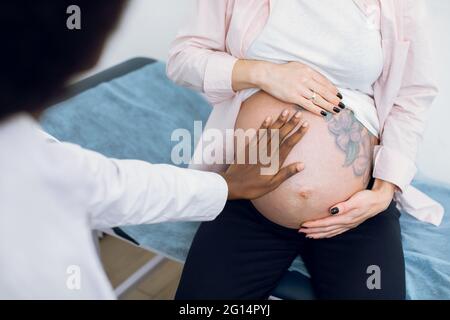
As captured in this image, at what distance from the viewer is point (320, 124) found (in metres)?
1.05

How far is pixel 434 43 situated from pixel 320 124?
66 cm

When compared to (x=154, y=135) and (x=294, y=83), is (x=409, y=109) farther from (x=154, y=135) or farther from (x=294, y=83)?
(x=154, y=135)

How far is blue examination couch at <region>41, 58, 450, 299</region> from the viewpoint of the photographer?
1.12 meters

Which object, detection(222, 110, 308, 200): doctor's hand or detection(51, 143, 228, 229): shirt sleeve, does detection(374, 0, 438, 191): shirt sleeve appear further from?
detection(51, 143, 228, 229): shirt sleeve

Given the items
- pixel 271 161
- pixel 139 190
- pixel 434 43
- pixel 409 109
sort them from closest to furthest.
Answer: pixel 139 190 → pixel 271 161 → pixel 409 109 → pixel 434 43

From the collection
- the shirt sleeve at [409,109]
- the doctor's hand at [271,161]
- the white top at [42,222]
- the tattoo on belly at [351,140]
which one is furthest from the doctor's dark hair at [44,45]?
the shirt sleeve at [409,109]

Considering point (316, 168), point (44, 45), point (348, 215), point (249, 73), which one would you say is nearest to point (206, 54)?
point (249, 73)

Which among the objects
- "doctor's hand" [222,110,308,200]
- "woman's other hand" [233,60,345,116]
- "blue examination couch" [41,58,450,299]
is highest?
"woman's other hand" [233,60,345,116]

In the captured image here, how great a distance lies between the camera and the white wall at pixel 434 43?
4.76 feet

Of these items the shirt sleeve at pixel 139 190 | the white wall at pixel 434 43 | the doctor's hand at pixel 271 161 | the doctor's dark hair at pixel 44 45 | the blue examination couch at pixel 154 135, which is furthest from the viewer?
the white wall at pixel 434 43

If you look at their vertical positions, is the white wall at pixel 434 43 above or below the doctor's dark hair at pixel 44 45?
below

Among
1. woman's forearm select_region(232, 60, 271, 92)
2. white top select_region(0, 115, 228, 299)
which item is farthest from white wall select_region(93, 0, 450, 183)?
white top select_region(0, 115, 228, 299)

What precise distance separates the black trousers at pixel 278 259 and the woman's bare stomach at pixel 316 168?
0.06 meters

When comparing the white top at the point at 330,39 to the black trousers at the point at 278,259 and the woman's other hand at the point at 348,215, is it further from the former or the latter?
the black trousers at the point at 278,259
